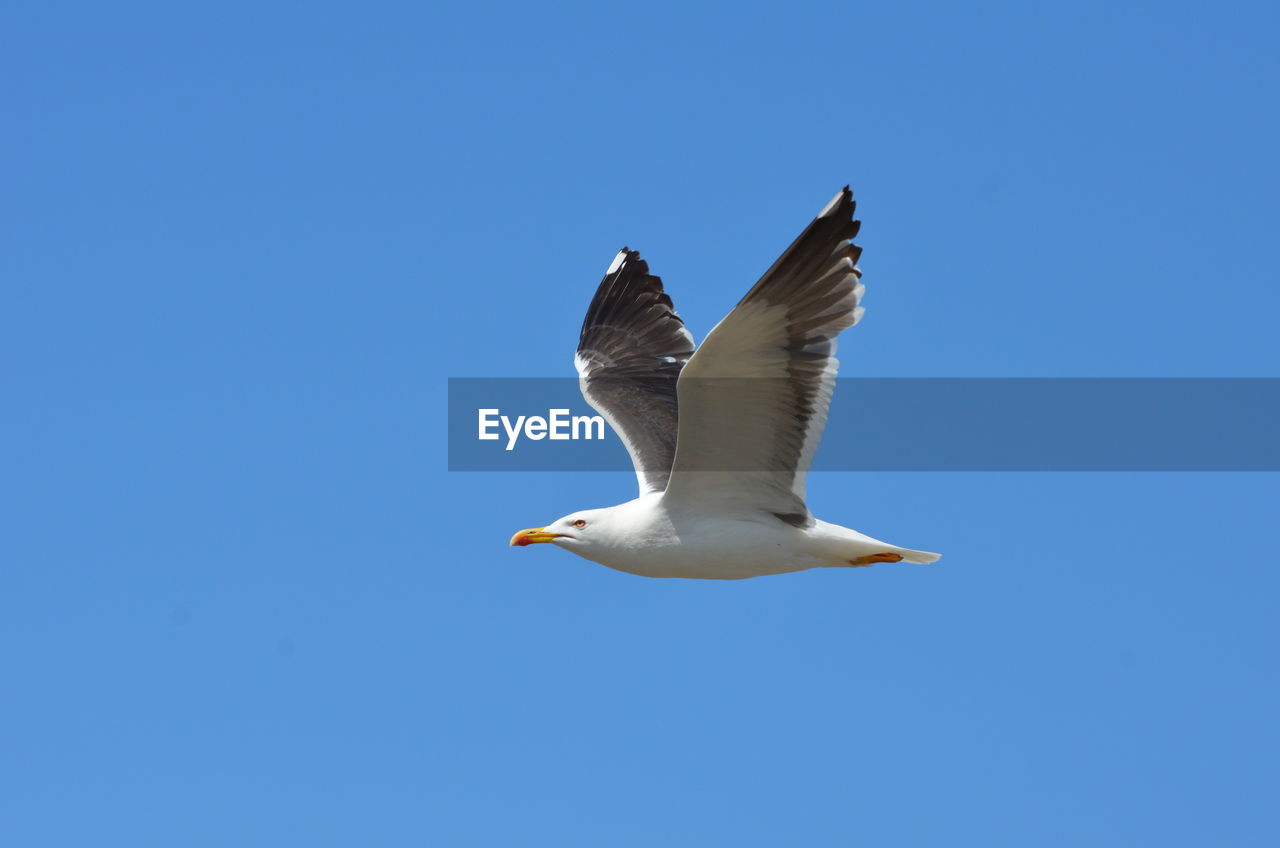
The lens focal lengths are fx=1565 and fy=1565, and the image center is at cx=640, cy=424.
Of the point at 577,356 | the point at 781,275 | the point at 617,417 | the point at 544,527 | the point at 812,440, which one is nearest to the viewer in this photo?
the point at 781,275

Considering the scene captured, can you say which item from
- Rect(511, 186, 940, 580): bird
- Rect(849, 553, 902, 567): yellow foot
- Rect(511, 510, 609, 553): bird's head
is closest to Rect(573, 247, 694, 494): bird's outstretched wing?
Rect(511, 186, 940, 580): bird

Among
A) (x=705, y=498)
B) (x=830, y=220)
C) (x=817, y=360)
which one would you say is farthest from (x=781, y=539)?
(x=830, y=220)

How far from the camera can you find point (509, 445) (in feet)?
55.9

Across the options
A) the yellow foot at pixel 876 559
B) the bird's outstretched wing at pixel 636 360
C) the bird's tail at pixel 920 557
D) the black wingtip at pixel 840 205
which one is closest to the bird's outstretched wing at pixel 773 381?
the black wingtip at pixel 840 205

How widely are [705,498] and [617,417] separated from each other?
97.1 inches

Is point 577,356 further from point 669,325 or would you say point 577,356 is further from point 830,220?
point 830,220

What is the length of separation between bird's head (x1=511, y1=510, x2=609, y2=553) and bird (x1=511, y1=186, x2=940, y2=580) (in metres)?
0.01

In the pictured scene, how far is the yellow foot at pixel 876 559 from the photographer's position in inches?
496

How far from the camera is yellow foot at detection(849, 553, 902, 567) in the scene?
12.6 meters

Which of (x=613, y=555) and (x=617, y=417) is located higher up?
(x=617, y=417)

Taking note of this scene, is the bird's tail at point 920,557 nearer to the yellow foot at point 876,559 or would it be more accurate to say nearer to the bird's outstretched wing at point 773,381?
the yellow foot at point 876,559

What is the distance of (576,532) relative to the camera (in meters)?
12.7

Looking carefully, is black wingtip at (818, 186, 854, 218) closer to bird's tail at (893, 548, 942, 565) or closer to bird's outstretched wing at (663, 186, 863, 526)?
bird's outstretched wing at (663, 186, 863, 526)

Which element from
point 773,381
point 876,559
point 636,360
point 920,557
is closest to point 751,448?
point 773,381
